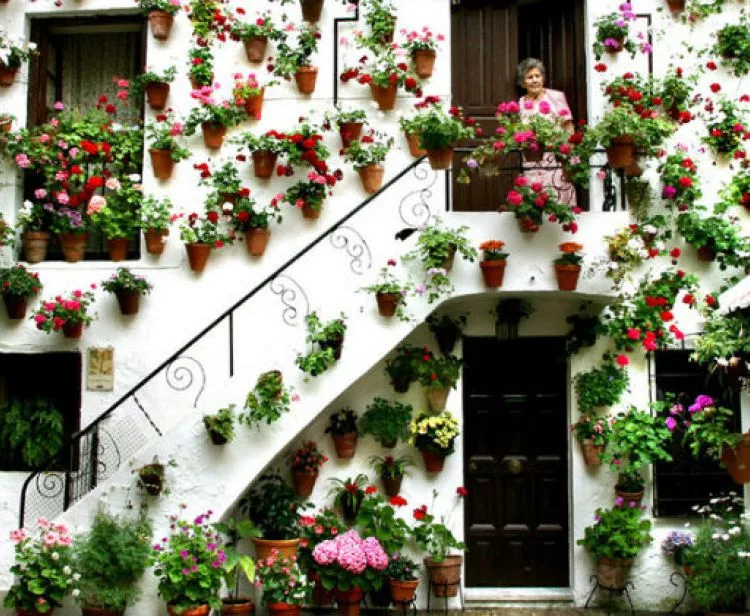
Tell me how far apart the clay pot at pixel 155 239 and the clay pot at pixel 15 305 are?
4.15 ft

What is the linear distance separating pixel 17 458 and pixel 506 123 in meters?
5.62

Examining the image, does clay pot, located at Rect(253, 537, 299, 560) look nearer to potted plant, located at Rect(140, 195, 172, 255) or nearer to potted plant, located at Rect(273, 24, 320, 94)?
potted plant, located at Rect(140, 195, 172, 255)

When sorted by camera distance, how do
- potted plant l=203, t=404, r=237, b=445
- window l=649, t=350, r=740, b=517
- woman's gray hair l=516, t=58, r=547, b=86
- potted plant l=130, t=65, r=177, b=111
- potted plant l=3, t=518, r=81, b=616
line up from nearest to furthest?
1. potted plant l=3, t=518, r=81, b=616
2. potted plant l=203, t=404, r=237, b=445
3. window l=649, t=350, r=740, b=517
4. potted plant l=130, t=65, r=177, b=111
5. woman's gray hair l=516, t=58, r=547, b=86

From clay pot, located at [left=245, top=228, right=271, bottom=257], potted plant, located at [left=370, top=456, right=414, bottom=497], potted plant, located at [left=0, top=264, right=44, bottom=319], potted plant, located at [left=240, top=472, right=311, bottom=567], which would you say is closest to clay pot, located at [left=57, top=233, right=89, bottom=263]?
potted plant, located at [left=0, top=264, right=44, bottom=319]

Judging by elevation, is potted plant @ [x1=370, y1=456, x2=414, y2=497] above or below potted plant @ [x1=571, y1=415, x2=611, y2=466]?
below

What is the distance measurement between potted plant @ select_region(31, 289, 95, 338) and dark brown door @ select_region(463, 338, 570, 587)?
3.69 metres

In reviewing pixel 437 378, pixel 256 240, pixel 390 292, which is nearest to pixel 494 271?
pixel 390 292

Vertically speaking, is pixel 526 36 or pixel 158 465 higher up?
pixel 526 36

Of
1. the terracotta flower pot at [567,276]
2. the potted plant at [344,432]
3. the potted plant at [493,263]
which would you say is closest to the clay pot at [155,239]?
the potted plant at [344,432]

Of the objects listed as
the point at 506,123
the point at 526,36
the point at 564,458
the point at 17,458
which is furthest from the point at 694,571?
the point at 17,458

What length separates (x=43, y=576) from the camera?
8164 millimetres

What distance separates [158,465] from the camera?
8.55m

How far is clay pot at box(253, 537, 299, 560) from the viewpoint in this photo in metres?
8.96

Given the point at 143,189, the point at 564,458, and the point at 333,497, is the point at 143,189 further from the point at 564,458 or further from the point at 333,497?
the point at 564,458
